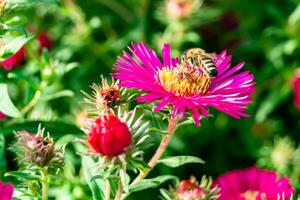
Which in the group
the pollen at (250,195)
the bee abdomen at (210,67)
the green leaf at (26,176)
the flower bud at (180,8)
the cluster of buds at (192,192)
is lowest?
the pollen at (250,195)

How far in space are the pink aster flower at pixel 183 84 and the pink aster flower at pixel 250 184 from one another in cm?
32

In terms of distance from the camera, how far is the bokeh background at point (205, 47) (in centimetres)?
275

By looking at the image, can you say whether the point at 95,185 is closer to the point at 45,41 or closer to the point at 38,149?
the point at 38,149

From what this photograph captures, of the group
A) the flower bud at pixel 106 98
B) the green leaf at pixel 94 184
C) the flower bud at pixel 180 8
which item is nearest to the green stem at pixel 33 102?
the green leaf at pixel 94 184

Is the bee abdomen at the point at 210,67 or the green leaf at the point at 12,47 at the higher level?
the green leaf at the point at 12,47

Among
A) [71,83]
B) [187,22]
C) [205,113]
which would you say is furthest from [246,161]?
[205,113]

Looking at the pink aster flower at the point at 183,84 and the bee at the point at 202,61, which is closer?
the pink aster flower at the point at 183,84

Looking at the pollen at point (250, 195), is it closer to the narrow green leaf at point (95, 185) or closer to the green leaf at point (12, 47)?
the narrow green leaf at point (95, 185)

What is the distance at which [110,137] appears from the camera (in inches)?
52.8

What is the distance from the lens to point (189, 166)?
2820 millimetres

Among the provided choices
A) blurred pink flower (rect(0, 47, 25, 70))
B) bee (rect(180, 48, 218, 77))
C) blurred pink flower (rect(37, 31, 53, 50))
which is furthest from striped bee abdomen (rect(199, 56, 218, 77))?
blurred pink flower (rect(37, 31, 53, 50))

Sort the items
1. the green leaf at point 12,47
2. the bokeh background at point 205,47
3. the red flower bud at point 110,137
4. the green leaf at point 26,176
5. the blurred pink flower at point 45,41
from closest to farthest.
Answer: the red flower bud at point 110,137 → the green leaf at point 26,176 → the green leaf at point 12,47 → the bokeh background at point 205,47 → the blurred pink flower at point 45,41

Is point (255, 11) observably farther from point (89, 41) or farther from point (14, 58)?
point (14, 58)

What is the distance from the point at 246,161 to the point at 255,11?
100 cm
